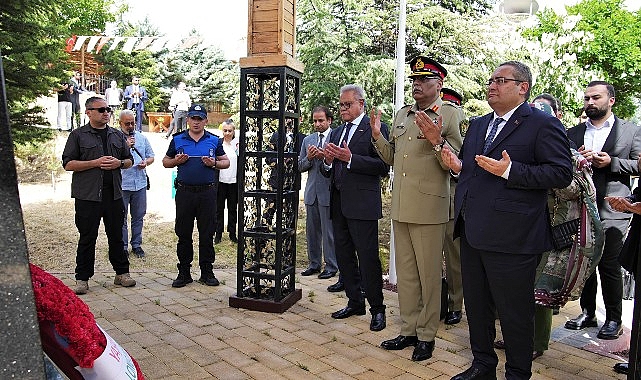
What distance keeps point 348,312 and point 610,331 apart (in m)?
2.18

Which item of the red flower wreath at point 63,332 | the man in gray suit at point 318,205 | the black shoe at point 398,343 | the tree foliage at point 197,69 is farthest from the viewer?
the tree foliage at point 197,69

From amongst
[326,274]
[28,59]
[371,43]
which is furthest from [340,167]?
[371,43]

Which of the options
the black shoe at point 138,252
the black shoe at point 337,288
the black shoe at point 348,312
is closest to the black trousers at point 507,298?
the black shoe at point 348,312

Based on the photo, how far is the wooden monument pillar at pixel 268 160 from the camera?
15.5 feet

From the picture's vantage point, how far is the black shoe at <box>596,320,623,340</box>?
4.29 meters

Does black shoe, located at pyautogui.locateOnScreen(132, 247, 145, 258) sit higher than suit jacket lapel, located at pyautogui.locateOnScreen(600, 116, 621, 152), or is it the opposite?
suit jacket lapel, located at pyautogui.locateOnScreen(600, 116, 621, 152)

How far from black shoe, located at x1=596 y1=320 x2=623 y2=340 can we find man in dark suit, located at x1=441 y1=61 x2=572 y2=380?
1.67 m

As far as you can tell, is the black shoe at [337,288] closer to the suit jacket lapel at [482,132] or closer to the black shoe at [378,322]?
the black shoe at [378,322]

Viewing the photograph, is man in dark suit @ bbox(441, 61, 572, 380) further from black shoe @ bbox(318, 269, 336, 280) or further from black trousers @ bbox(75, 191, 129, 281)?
black trousers @ bbox(75, 191, 129, 281)

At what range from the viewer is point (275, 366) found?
356 centimetres

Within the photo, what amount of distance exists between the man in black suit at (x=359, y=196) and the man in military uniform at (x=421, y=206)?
411mm

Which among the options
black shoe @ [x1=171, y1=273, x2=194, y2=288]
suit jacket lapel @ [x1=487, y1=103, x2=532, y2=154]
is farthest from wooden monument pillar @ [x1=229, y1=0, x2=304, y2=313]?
suit jacket lapel @ [x1=487, y1=103, x2=532, y2=154]

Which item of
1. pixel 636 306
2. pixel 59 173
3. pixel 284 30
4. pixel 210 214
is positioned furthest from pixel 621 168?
pixel 59 173

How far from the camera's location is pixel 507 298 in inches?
119
